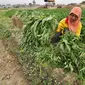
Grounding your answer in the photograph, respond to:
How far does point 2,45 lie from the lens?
820cm

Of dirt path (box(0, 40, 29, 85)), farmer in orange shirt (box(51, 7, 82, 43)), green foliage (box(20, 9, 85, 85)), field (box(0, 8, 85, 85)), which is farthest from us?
farmer in orange shirt (box(51, 7, 82, 43))

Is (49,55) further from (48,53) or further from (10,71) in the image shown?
(10,71)

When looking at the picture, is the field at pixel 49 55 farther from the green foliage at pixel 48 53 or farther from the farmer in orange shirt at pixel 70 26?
the farmer in orange shirt at pixel 70 26

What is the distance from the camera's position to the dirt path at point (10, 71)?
5.51 meters

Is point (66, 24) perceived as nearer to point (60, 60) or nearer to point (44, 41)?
point (44, 41)

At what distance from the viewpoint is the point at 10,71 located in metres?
5.98

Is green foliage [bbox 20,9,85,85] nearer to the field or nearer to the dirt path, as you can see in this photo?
the field

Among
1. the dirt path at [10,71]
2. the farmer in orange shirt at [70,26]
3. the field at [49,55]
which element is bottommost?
the dirt path at [10,71]

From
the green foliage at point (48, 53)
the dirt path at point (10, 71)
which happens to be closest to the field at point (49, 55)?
the green foliage at point (48, 53)

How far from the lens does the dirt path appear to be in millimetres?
5505

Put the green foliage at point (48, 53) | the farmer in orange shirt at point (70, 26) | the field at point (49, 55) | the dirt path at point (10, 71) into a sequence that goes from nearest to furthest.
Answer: the field at point (49, 55)
the green foliage at point (48, 53)
the dirt path at point (10, 71)
the farmer in orange shirt at point (70, 26)

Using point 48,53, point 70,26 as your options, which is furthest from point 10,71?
point 70,26

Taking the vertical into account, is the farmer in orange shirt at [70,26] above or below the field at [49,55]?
above

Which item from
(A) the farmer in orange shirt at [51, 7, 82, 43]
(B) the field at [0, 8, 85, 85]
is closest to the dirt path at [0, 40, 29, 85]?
(B) the field at [0, 8, 85, 85]
